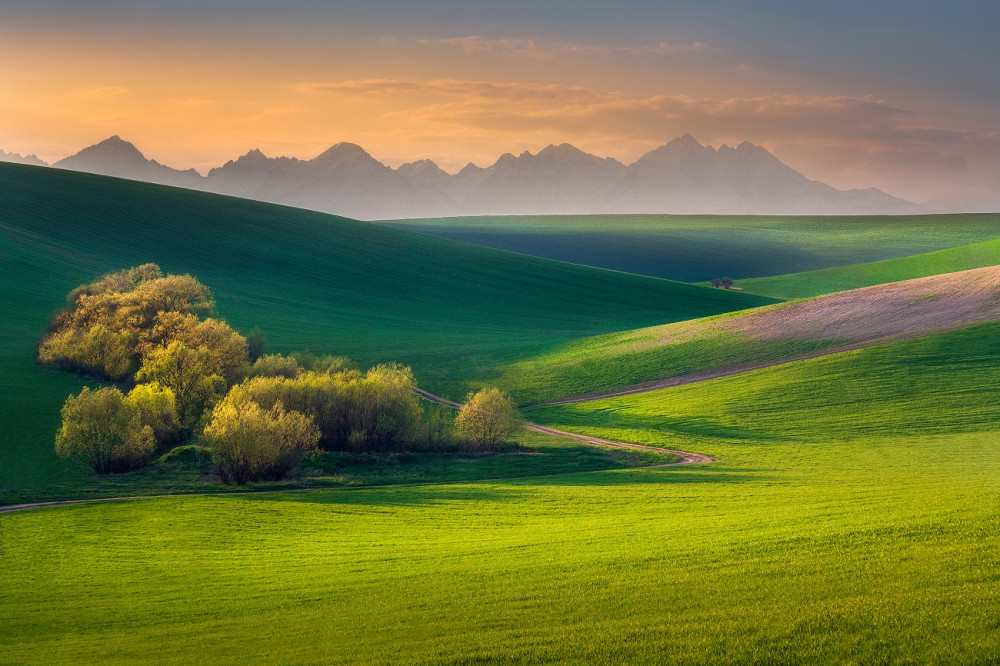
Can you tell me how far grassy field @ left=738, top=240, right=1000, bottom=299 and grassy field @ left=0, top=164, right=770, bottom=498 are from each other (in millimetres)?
22840

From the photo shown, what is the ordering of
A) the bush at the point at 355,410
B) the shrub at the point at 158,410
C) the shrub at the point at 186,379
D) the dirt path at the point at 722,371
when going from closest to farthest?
the shrub at the point at 158,410 < the bush at the point at 355,410 < the shrub at the point at 186,379 < the dirt path at the point at 722,371

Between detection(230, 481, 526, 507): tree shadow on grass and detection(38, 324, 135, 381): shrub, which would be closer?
detection(230, 481, 526, 507): tree shadow on grass

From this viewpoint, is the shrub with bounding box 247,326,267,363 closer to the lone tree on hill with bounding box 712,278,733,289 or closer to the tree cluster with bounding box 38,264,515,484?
the tree cluster with bounding box 38,264,515,484

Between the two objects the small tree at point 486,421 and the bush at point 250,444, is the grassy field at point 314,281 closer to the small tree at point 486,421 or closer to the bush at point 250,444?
the small tree at point 486,421

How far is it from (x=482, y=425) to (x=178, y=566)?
26.9m

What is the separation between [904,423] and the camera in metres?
51.0

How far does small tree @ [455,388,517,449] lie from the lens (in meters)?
53.0

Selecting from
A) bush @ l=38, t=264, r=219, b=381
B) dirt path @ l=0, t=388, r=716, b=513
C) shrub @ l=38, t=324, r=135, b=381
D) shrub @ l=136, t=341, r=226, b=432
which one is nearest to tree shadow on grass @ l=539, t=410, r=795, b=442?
dirt path @ l=0, t=388, r=716, b=513

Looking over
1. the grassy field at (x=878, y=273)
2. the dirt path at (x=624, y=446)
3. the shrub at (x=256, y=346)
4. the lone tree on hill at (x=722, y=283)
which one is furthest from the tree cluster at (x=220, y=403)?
the lone tree on hill at (x=722, y=283)

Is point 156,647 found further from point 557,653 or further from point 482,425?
point 482,425

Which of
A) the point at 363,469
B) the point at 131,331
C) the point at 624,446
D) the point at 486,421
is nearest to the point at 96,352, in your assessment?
the point at 131,331

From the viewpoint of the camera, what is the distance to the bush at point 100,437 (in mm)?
46844

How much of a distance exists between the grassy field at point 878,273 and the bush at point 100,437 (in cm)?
11509

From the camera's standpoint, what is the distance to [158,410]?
173ft
